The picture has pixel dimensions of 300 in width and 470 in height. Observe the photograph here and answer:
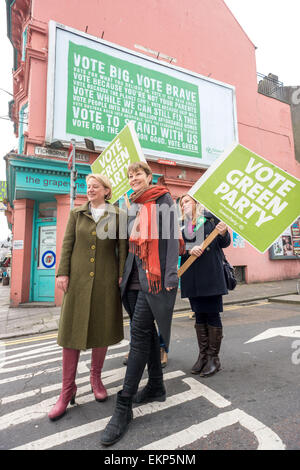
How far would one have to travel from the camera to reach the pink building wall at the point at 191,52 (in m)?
8.84

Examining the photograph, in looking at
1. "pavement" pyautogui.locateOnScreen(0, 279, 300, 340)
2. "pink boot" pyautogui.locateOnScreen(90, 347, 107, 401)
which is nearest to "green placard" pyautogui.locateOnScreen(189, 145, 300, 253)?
"pink boot" pyautogui.locateOnScreen(90, 347, 107, 401)

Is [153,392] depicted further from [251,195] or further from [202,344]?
[251,195]

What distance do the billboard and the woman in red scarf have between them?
24.6 feet

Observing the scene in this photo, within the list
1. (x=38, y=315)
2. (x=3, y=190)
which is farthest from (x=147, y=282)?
(x=3, y=190)

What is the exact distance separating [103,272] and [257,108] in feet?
→ 48.6

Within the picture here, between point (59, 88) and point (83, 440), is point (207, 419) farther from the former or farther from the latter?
point (59, 88)

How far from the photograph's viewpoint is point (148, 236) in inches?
83.2

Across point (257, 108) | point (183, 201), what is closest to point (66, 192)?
point (183, 201)

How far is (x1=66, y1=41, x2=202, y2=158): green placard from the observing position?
9.02m

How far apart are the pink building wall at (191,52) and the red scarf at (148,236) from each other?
7013mm

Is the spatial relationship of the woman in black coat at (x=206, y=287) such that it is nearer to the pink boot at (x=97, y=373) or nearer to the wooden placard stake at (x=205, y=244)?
the wooden placard stake at (x=205, y=244)

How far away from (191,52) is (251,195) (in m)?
12.3

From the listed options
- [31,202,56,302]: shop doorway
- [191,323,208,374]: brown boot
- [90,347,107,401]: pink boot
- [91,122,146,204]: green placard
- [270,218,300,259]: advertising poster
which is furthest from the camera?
[270,218,300,259]: advertising poster

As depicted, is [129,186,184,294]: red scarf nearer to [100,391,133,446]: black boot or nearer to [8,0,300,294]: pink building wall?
[100,391,133,446]: black boot
